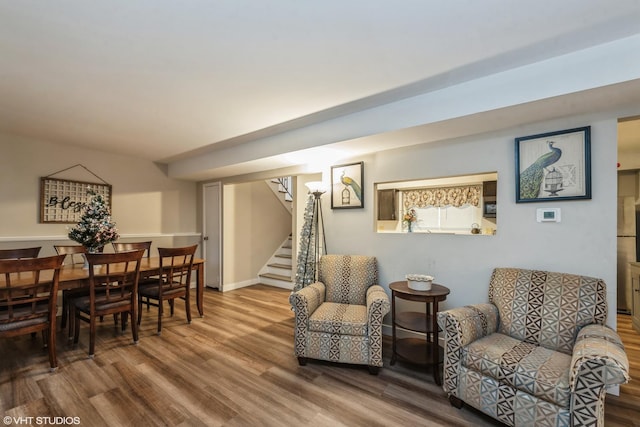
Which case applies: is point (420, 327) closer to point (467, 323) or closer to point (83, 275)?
point (467, 323)

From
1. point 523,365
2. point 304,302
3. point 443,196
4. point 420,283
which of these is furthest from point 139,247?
point 443,196

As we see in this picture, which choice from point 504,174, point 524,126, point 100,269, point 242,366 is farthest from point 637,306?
point 100,269

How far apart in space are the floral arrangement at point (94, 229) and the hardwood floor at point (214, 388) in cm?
102

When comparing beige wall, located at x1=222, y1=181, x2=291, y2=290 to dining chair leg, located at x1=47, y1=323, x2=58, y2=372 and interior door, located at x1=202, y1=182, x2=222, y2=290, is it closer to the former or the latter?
interior door, located at x1=202, y1=182, x2=222, y2=290

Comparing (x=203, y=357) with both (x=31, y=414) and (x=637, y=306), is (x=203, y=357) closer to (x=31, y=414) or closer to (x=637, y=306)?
(x=31, y=414)

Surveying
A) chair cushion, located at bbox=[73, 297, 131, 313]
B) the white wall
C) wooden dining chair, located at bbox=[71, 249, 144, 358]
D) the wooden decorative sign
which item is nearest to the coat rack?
the white wall

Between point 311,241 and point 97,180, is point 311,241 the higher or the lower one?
the lower one

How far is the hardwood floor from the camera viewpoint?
5.83ft

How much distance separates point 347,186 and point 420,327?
174 centimetres

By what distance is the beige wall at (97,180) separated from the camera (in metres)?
3.44

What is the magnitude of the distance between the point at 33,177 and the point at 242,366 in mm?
3693

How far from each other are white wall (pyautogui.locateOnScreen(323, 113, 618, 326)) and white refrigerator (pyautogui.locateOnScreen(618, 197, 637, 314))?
257cm

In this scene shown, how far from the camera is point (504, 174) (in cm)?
244

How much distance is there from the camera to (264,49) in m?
1.71
